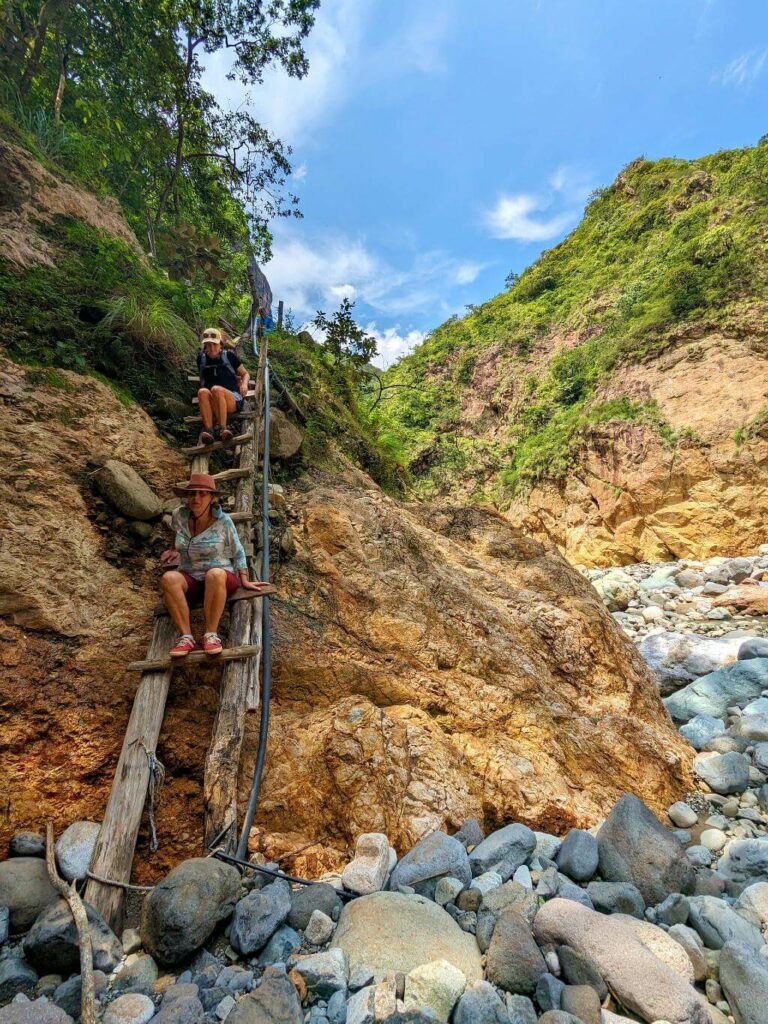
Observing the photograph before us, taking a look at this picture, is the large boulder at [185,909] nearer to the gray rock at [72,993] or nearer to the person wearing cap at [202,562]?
the gray rock at [72,993]

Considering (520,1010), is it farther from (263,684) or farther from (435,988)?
A: (263,684)

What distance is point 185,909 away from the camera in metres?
2.10

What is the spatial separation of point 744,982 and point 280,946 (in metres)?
2.20

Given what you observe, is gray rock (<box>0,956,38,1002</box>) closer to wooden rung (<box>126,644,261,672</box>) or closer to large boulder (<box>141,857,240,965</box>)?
large boulder (<box>141,857,240,965</box>)

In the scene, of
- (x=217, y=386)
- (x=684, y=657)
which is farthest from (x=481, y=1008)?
(x=684, y=657)

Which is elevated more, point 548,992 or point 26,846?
point 26,846

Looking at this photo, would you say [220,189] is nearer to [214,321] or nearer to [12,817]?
[214,321]

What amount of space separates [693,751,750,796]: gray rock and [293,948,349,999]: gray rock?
12.4ft

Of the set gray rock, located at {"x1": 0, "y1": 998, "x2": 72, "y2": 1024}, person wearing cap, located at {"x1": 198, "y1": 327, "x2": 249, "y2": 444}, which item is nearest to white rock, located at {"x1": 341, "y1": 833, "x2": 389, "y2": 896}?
gray rock, located at {"x1": 0, "y1": 998, "x2": 72, "y2": 1024}

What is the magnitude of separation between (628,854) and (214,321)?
8.73 metres

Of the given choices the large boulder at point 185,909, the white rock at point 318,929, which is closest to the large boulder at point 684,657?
the white rock at point 318,929

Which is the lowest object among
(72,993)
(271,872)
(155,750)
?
(72,993)

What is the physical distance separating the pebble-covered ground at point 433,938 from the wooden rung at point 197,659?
85 centimetres

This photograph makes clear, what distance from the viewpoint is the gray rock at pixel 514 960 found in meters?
2.13
